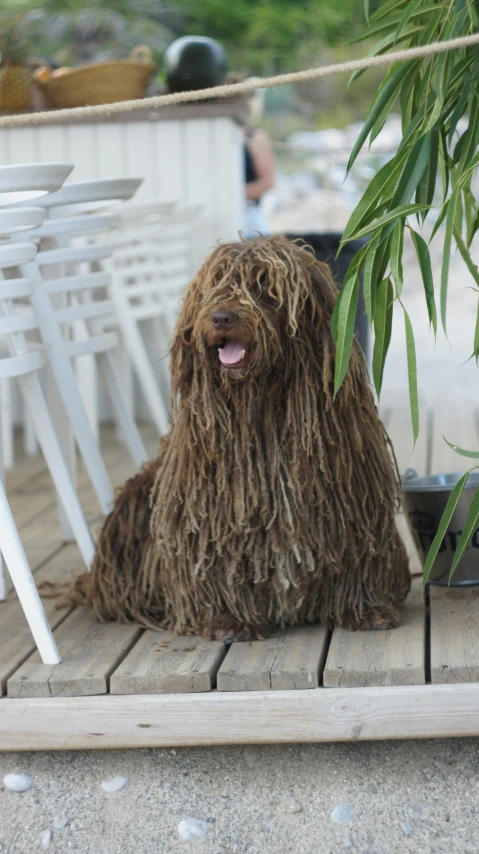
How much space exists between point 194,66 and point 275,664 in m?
3.25

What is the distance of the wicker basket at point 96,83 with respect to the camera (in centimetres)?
448

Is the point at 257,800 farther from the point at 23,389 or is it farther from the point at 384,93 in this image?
the point at 384,93

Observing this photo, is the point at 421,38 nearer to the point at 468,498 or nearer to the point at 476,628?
the point at 468,498

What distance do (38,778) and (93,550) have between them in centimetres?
64

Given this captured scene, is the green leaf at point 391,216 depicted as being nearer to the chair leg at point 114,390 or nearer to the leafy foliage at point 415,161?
the leafy foliage at point 415,161

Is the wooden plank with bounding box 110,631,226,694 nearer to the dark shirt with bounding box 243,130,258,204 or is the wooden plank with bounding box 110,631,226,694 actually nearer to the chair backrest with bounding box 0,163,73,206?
the chair backrest with bounding box 0,163,73,206

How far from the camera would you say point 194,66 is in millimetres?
4637

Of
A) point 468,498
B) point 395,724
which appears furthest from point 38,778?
point 468,498

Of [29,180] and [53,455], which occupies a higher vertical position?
[29,180]

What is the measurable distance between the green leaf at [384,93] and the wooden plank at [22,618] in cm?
114

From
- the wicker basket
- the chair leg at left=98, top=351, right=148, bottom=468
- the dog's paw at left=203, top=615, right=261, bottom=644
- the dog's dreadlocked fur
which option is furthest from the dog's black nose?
the wicker basket

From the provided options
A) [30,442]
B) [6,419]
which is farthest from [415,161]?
[30,442]

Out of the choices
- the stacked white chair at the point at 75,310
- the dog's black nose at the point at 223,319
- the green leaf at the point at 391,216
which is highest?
the green leaf at the point at 391,216

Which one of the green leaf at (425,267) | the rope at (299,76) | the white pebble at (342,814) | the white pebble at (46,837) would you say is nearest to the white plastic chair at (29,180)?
the rope at (299,76)
